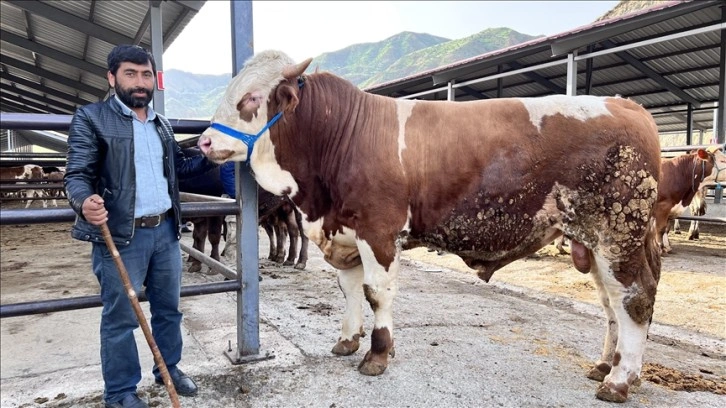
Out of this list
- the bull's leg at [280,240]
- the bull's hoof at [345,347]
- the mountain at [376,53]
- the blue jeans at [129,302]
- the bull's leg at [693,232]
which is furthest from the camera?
the mountain at [376,53]

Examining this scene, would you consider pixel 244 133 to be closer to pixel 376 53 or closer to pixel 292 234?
pixel 292 234

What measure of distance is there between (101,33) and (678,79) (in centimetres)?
1564

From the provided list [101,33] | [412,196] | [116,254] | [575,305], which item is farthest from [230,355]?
[101,33]

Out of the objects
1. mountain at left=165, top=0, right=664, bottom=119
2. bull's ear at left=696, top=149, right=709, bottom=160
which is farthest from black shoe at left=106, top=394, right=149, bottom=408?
mountain at left=165, top=0, right=664, bottom=119

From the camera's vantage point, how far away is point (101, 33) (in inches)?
413

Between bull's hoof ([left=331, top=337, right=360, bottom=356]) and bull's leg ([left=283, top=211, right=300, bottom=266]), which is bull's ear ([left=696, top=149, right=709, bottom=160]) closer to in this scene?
bull's leg ([left=283, top=211, right=300, bottom=266])

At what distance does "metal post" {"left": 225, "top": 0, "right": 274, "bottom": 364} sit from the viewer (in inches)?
122

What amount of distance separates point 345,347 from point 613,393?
65.7 inches

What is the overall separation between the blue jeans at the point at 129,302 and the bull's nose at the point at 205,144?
1.52ft

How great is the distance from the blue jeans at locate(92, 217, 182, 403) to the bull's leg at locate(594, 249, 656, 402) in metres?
2.51

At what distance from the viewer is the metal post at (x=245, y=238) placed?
311 cm

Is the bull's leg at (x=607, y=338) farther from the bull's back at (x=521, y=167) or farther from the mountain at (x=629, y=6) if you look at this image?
the mountain at (x=629, y=6)

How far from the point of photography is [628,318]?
293 cm

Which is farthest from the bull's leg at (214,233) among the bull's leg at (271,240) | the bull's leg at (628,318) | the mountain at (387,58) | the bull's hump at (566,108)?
the mountain at (387,58)
